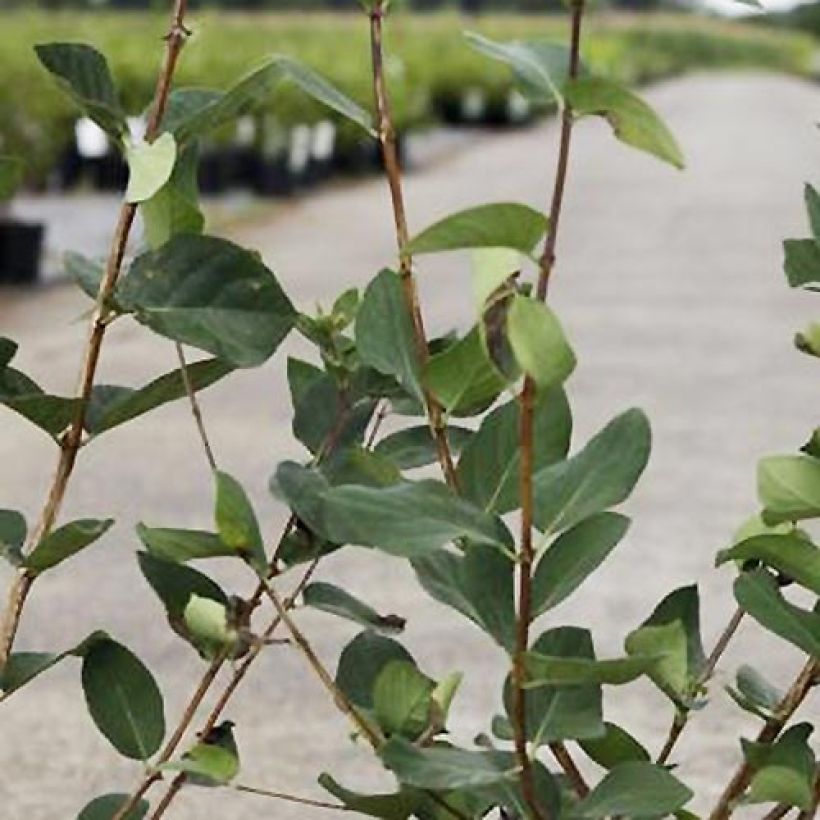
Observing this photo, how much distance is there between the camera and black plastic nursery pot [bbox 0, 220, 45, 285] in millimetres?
8312

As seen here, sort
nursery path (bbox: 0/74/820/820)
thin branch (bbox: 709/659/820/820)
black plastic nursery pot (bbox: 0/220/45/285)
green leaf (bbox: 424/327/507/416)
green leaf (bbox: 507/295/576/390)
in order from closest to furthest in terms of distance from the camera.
Answer: green leaf (bbox: 507/295/576/390), green leaf (bbox: 424/327/507/416), thin branch (bbox: 709/659/820/820), nursery path (bbox: 0/74/820/820), black plastic nursery pot (bbox: 0/220/45/285)

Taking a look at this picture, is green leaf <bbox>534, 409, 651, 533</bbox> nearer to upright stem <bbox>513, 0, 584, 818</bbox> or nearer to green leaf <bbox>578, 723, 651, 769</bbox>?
upright stem <bbox>513, 0, 584, 818</bbox>

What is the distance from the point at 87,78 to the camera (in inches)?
35.8

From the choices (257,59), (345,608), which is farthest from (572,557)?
(257,59)

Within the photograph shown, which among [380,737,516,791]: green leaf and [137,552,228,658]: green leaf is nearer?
[380,737,516,791]: green leaf

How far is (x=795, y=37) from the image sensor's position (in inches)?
2598

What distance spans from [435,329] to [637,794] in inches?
250

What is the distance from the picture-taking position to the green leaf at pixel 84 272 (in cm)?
99

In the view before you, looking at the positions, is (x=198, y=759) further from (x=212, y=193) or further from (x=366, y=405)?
(x=212, y=193)

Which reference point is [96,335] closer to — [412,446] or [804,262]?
[412,446]

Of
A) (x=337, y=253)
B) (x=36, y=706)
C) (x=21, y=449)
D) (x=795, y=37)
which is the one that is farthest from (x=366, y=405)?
(x=795, y=37)

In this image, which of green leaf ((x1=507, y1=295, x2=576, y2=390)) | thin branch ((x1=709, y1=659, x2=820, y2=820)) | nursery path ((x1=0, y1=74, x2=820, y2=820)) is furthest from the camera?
nursery path ((x1=0, y1=74, x2=820, y2=820))

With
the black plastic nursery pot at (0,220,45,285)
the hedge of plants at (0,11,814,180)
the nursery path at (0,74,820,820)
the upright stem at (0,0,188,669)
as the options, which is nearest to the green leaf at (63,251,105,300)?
the upright stem at (0,0,188,669)

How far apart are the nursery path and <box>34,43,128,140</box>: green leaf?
2.22ft
